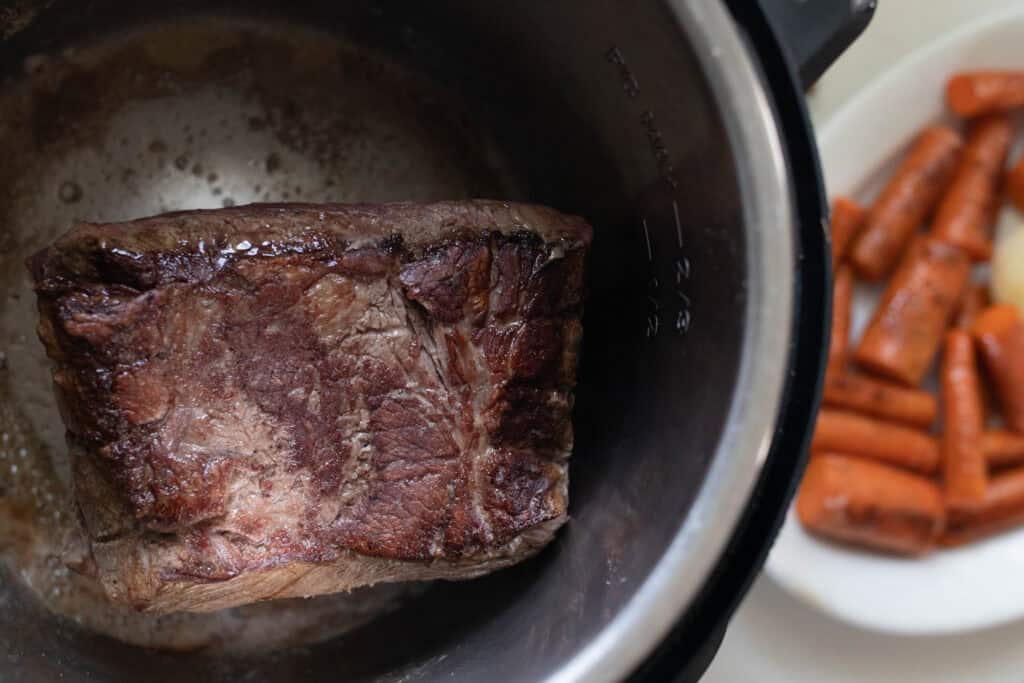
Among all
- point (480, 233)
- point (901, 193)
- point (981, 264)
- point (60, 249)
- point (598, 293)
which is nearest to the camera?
point (60, 249)

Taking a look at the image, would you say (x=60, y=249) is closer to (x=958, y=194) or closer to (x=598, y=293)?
(x=598, y=293)

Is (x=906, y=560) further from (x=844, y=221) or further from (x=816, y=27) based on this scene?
(x=816, y=27)

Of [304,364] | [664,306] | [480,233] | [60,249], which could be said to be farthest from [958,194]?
[60,249]

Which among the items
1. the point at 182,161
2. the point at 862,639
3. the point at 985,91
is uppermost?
the point at 182,161

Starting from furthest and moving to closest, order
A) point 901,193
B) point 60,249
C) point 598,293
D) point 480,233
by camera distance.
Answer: point 901,193 < point 598,293 < point 480,233 < point 60,249

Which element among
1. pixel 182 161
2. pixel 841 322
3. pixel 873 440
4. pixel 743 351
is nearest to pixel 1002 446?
pixel 873 440

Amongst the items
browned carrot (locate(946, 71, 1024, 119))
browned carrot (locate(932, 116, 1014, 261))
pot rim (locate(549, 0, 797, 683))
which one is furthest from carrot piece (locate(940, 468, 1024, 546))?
pot rim (locate(549, 0, 797, 683))

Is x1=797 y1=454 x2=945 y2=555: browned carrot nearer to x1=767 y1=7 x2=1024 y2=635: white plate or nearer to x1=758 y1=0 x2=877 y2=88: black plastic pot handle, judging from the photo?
x1=767 y1=7 x2=1024 y2=635: white plate
